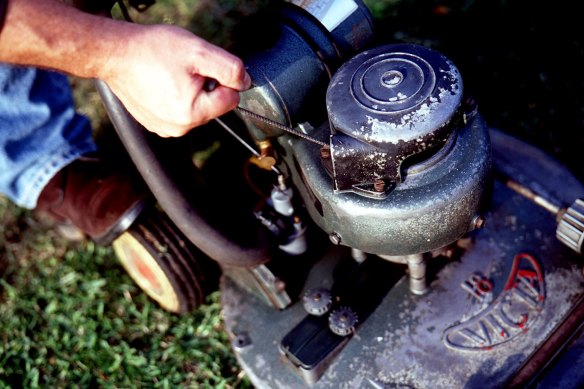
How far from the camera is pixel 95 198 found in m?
1.60

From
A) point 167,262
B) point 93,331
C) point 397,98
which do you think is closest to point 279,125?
point 397,98

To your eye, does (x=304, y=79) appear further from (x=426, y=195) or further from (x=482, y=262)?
(x=482, y=262)

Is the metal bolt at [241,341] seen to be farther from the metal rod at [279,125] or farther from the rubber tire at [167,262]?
the metal rod at [279,125]

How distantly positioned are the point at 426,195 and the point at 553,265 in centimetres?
55

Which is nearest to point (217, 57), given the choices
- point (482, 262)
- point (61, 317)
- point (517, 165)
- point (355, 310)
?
point (355, 310)

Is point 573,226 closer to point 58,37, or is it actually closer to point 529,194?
point 529,194

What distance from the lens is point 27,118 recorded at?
5.36ft

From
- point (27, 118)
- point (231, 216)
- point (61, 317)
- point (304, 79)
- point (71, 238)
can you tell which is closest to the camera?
point (304, 79)

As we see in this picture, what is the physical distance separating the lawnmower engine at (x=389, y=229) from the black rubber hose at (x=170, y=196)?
4.3 inches

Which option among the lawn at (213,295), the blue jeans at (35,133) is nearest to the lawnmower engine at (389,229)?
the lawn at (213,295)

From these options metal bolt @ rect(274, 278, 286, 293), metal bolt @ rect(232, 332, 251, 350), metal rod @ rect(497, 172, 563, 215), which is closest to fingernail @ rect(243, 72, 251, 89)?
metal bolt @ rect(274, 278, 286, 293)

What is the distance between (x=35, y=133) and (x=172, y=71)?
874 mm

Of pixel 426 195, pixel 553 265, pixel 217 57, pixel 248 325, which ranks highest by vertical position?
pixel 217 57

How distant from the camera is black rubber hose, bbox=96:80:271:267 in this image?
1.19 meters
